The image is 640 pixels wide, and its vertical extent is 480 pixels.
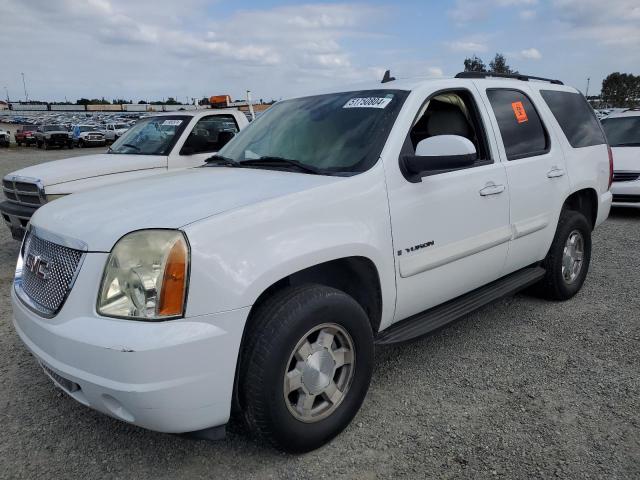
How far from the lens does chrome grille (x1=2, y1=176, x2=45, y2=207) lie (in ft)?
19.4

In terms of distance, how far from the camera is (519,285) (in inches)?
152

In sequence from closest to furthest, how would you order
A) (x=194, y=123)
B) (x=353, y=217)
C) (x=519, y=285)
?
(x=353, y=217) < (x=519, y=285) < (x=194, y=123)

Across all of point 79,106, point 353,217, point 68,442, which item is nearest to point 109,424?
point 68,442

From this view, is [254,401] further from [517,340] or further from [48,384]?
[517,340]

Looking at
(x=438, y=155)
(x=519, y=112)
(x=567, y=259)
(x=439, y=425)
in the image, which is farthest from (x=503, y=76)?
(x=439, y=425)

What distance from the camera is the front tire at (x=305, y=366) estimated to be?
228 cm

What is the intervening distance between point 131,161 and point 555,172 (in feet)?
15.6

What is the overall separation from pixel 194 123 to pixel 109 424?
15.8 ft

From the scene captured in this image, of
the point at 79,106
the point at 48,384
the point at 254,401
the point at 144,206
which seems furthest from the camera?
the point at 79,106

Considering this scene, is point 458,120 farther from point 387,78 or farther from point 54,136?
point 54,136

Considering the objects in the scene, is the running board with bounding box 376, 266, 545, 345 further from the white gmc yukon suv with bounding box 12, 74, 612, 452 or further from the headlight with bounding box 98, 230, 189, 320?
the headlight with bounding box 98, 230, 189, 320

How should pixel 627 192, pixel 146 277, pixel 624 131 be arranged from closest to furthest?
pixel 146 277
pixel 627 192
pixel 624 131

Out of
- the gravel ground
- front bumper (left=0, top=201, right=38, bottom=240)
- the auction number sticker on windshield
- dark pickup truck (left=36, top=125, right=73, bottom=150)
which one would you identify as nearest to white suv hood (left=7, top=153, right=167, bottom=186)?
front bumper (left=0, top=201, right=38, bottom=240)

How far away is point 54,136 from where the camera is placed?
32.3 metres
